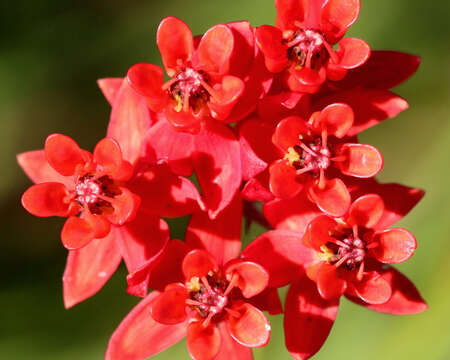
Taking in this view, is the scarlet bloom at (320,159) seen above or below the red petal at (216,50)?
below

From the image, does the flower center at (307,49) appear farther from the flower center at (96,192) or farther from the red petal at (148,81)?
the flower center at (96,192)

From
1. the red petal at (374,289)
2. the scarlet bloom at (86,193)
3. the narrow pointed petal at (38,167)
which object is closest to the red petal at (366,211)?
the red petal at (374,289)

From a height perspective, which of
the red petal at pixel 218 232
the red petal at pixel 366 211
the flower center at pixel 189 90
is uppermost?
the flower center at pixel 189 90

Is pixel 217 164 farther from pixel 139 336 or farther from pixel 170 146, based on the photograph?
pixel 139 336

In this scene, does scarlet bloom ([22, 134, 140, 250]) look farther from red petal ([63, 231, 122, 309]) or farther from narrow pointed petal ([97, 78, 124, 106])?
narrow pointed petal ([97, 78, 124, 106])

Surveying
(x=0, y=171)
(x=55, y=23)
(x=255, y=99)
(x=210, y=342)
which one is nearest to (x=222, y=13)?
(x=55, y=23)

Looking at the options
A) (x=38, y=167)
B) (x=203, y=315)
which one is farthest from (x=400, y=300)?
(x=38, y=167)

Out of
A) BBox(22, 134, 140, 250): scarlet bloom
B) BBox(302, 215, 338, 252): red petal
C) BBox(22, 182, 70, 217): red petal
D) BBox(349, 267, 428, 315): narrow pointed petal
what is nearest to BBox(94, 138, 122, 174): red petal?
BBox(22, 134, 140, 250): scarlet bloom
